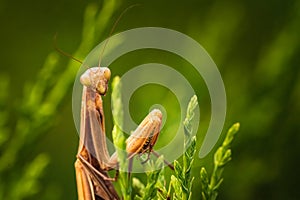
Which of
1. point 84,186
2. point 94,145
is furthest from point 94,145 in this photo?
point 84,186

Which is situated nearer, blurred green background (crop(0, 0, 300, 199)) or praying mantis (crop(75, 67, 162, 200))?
praying mantis (crop(75, 67, 162, 200))

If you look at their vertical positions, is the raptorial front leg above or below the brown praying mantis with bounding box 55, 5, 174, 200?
below

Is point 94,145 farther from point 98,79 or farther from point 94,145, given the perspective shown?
point 98,79

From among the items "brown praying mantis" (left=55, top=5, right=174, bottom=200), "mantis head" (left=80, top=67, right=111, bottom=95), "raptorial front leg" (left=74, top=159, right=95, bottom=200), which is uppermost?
"mantis head" (left=80, top=67, right=111, bottom=95)

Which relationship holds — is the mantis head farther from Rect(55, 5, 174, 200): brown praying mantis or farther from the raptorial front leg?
the raptorial front leg

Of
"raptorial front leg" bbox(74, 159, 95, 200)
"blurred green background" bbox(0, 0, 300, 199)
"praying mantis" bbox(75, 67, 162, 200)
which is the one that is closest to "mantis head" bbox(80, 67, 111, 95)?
"praying mantis" bbox(75, 67, 162, 200)

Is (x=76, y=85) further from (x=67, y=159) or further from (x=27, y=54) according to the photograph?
(x=27, y=54)

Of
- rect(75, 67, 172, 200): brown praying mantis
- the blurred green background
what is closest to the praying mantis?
rect(75, 67, 172, 200): brown praying mantis

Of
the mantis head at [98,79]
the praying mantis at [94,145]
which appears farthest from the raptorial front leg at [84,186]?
the mantis head at [98,79]
